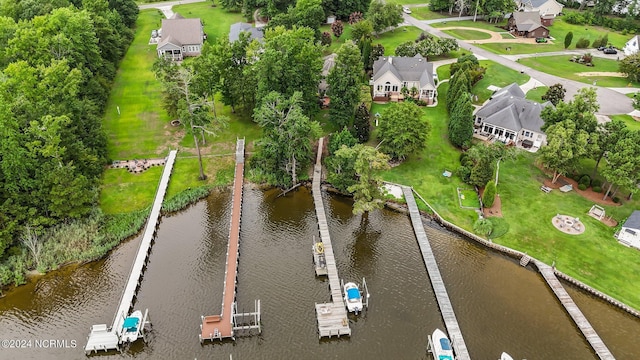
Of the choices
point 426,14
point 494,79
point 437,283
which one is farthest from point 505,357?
point 426,14

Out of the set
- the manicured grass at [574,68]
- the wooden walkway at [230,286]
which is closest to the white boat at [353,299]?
the wooden walkway at [230,286]

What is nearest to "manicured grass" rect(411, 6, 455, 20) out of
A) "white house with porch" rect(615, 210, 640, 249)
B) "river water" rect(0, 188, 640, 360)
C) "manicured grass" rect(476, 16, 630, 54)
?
"manicured grass" rect(476, 16, 630, 54)

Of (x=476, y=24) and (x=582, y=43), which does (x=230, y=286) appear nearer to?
(x=582, y=43)

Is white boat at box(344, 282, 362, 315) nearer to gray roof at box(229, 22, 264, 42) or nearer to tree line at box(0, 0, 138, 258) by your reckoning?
tree line at box(0, 0, 138, 258)

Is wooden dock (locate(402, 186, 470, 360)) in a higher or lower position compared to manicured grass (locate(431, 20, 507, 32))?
lower

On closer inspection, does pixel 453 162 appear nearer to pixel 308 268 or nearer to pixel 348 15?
pixel 308 268

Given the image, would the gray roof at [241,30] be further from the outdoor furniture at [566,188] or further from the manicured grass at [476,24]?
the outdoor furniture at [566,188]
